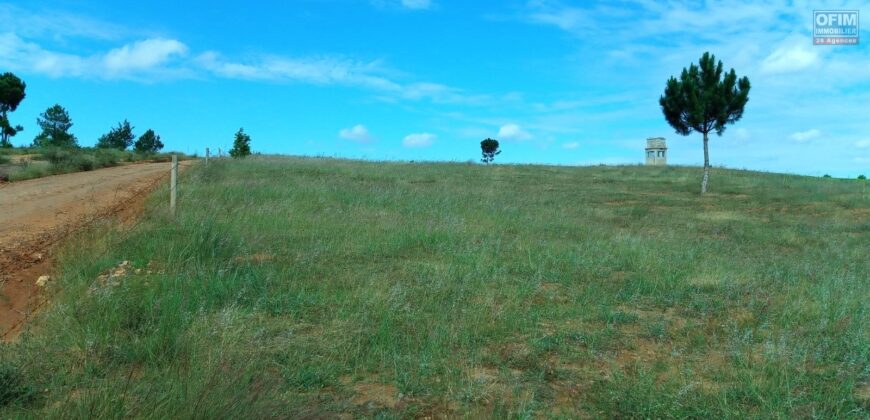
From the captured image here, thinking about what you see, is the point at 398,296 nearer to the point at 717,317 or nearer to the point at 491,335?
the point at 491,335

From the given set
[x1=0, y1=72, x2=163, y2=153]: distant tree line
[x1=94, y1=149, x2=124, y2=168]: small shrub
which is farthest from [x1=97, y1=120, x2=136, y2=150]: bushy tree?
[x1=94, y1=149, x2=124, y2=168]: small shrub

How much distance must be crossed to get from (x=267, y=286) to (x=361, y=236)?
3.18 metres

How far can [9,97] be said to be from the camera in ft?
165

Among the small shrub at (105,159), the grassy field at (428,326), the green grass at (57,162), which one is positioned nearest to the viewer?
the grassy field at (428,326)

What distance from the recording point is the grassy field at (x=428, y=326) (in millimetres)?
3547

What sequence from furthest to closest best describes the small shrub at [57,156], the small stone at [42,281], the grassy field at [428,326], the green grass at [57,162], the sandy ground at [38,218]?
the small shrub at [57,156], the green grass at [57,162], the small stone at [42,281], the sandy ground at [38,218], the grassy field at [428,326]

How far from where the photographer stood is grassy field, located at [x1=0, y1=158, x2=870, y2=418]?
3.55 meters

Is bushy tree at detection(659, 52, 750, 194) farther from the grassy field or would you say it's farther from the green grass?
the green grass

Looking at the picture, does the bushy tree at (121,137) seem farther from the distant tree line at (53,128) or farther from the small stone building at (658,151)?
the small stone building at (658,151)

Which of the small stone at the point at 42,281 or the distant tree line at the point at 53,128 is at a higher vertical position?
the distant tree line at the point at 53,128

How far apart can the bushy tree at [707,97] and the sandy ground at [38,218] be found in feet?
67.3

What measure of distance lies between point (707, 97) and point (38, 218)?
2316 cm

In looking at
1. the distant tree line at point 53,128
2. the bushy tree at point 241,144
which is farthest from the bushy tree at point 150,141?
the bushy tree at point 241,144

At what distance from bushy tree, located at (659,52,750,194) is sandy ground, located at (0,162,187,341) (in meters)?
20.5
